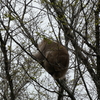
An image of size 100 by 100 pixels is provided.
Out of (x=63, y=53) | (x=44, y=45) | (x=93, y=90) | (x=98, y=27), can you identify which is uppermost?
(x=44, y=45)

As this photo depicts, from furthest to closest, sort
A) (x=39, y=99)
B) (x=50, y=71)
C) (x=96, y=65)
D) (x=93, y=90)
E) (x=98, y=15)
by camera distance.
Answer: (x=39, y=99), (x=93, y=90), (x=50, y=71), (x=96, y=65), (x=98, y=15)

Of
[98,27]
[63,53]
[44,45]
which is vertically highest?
[44,45]

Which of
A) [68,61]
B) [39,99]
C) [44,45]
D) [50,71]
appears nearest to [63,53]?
[68,61]

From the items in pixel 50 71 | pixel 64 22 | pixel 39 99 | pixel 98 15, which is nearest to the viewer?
pixel 64 22

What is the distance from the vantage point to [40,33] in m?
5.01

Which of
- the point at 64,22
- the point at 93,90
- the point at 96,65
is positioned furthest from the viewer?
the point at 93,90

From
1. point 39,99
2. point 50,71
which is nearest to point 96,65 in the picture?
point 50,71

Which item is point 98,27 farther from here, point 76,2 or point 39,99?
point 39,99

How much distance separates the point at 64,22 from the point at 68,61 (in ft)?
6.26

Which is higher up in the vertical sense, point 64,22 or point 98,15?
point 98,15

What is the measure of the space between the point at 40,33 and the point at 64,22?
0.69 metres

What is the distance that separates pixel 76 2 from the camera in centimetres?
513

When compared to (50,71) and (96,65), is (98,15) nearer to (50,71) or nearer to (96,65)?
(96,65)

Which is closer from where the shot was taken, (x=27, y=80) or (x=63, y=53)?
(x=63, y=53)
